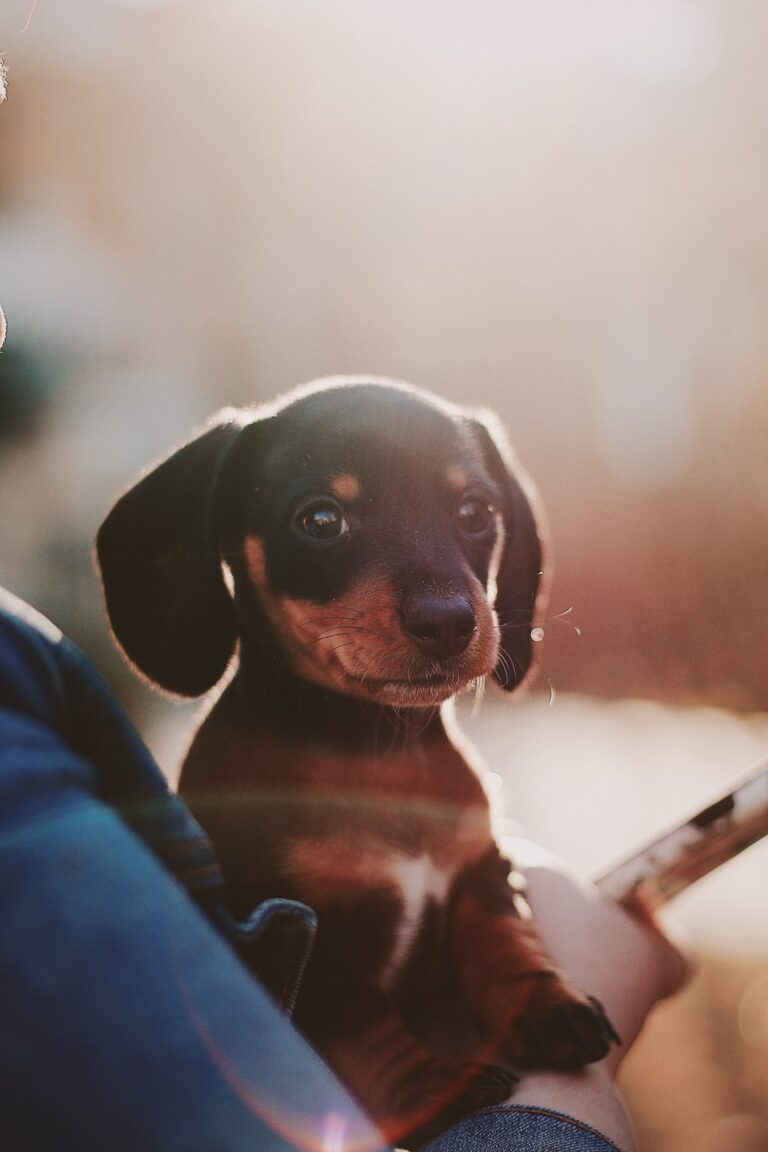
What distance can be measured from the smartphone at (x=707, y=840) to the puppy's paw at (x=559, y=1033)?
199mm

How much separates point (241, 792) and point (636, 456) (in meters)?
2.01

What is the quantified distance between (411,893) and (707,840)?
33 cm

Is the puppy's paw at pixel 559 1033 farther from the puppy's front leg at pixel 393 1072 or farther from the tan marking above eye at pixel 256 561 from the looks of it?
the tan marking above eye at pixel 256 561

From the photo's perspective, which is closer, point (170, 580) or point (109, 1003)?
point (109, 1003)

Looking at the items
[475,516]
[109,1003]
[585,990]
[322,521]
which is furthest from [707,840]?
[109,1003]

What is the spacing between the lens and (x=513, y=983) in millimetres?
917

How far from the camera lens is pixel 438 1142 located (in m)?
0.74

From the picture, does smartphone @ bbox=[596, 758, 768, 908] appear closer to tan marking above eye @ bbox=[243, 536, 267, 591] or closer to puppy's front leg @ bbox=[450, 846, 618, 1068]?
puppy's front leg @ bbox=[450, 846, 618, 1068]

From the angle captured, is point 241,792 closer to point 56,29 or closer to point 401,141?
point 56,29

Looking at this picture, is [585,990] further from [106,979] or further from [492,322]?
[492,322]

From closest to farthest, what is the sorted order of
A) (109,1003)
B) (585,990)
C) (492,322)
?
1. (109,1003)
2. (585,990)
3. (492,322)

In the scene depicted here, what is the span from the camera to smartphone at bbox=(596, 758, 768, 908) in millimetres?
963

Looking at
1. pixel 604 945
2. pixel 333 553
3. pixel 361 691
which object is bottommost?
pixel 604 945

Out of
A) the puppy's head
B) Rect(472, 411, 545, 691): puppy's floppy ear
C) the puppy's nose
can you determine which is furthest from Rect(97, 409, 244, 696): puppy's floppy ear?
Rect(472, 411, 545, 691): puppy's floppy ear
